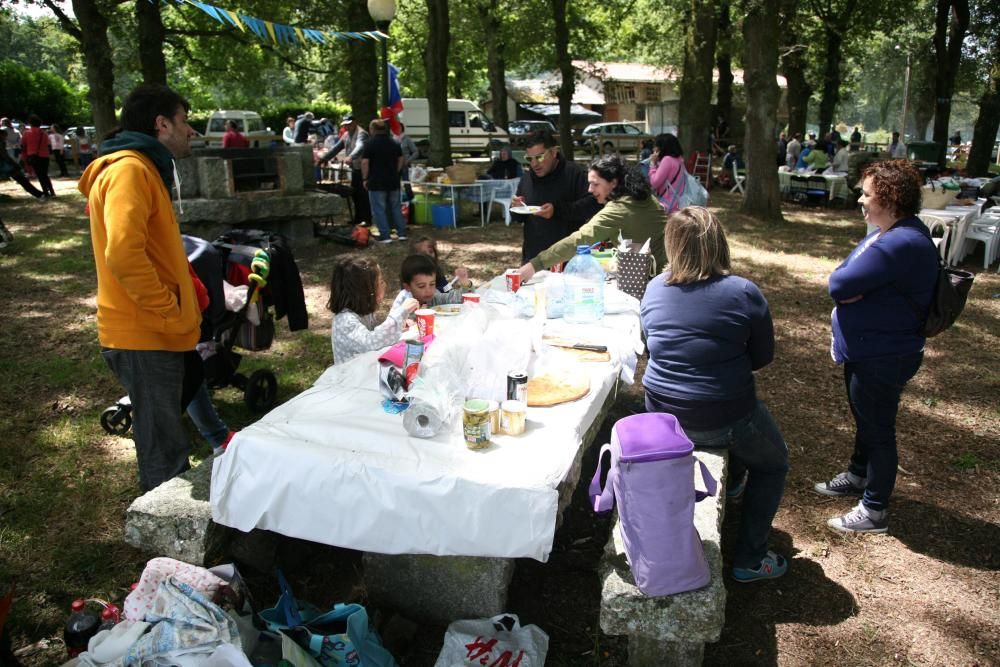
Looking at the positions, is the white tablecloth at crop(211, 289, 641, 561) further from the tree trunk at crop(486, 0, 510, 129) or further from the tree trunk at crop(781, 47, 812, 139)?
the tree trunk at crop(781, 47, 812, 139)

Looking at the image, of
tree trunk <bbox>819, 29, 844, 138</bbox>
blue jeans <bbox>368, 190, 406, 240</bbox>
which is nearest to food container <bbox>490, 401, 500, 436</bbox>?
blue jeans <bbox>368, 190, 406, 240</bbox>

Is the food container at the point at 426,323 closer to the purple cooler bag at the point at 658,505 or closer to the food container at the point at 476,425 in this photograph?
the food container at the point at 476,425

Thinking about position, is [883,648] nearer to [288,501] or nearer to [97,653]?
[288,501]

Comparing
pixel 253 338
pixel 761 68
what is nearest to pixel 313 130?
pixel 761 68

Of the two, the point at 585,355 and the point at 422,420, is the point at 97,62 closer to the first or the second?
the point at 585,355

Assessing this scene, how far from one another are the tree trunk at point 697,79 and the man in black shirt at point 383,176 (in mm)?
→ 10008

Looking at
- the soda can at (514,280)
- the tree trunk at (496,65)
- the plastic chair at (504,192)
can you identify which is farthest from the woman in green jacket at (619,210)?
the tree trunk at (496,65)

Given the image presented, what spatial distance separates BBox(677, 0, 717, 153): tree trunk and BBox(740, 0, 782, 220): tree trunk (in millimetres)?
5849

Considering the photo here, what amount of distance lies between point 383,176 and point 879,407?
8.01 meters

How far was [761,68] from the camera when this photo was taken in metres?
11.2

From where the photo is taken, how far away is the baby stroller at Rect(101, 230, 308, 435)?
414 centimetres

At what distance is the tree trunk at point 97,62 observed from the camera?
1122 cm

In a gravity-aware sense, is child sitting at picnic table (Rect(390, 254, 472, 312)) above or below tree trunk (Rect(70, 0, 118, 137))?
below

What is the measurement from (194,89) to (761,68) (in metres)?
42.3
